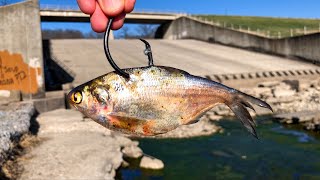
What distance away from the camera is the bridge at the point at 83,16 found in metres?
49.4

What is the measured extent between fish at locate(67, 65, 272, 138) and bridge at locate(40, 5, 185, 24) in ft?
149

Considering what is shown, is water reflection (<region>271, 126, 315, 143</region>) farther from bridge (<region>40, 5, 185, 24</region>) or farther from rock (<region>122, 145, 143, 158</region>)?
bridge (<region>40, 5, 185, 24</region>)

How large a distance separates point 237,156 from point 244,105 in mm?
15640

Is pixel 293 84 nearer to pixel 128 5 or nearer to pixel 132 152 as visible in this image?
pixel 132 152

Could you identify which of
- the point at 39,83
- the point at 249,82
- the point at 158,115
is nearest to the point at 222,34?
the point at 249,82

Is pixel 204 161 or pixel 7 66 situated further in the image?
pixel 7 66

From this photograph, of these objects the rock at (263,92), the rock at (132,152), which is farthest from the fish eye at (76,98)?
the rock at (263,92)

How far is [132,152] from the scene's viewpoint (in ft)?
54.5

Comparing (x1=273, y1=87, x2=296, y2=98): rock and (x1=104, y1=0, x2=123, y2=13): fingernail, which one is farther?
(x1=273, y1=87, x2=296, y2=98): rock

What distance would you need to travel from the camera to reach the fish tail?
5.16 feet

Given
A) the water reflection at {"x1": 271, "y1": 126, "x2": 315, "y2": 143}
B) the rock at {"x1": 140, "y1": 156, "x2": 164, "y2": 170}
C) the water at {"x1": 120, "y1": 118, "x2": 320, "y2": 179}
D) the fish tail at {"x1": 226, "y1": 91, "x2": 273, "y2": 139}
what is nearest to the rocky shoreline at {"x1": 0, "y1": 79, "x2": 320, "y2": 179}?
the rock at {"x1": 140, "y1": 156, "x2": 164, "y2": 170}

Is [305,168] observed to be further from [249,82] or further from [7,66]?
[249,82]

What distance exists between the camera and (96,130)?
18.5 m

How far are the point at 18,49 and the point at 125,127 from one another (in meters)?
20.2
